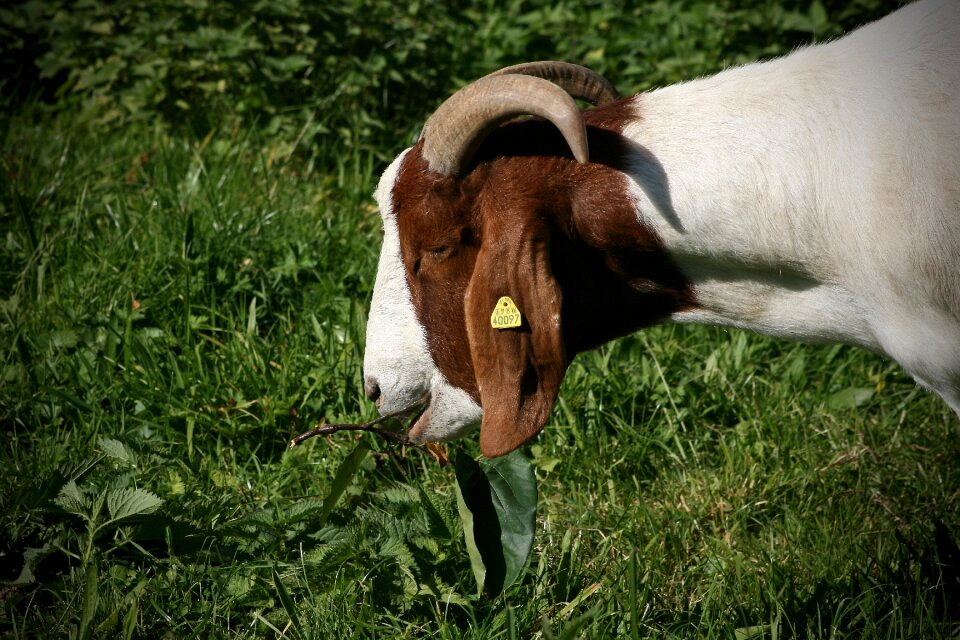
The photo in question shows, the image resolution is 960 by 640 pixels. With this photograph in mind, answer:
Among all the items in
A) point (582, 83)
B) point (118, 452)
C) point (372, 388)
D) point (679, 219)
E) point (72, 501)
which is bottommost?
point (118, 452)

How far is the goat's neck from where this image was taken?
7.64ft

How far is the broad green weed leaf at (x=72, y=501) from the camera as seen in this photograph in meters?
2.69

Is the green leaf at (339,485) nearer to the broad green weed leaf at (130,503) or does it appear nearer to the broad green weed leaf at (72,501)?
the broad green weed leaf at (130,503)

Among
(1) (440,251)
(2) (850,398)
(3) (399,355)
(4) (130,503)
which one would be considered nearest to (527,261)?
(1) (440,251)

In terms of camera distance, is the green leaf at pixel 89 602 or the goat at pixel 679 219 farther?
the green leaf at pixel 89 602

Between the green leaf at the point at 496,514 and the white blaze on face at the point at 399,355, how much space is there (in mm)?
170

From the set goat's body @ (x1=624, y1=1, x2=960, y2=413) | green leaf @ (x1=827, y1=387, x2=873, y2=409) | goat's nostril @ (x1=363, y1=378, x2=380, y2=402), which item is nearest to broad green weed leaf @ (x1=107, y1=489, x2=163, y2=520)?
goat's nostril @ (x1=363, y1=378, x2=380, y2=402)

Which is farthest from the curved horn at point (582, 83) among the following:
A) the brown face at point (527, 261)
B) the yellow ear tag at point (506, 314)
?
the yellow ear tag at point (506, 314)

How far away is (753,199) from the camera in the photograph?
236 centimetres

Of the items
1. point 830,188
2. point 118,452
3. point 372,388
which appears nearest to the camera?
point 830,188

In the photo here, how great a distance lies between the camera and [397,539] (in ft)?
9.00

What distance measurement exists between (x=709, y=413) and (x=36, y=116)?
4.06 meters

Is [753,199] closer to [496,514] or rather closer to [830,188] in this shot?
[830,188]

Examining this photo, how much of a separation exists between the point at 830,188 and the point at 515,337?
2.79 ft
